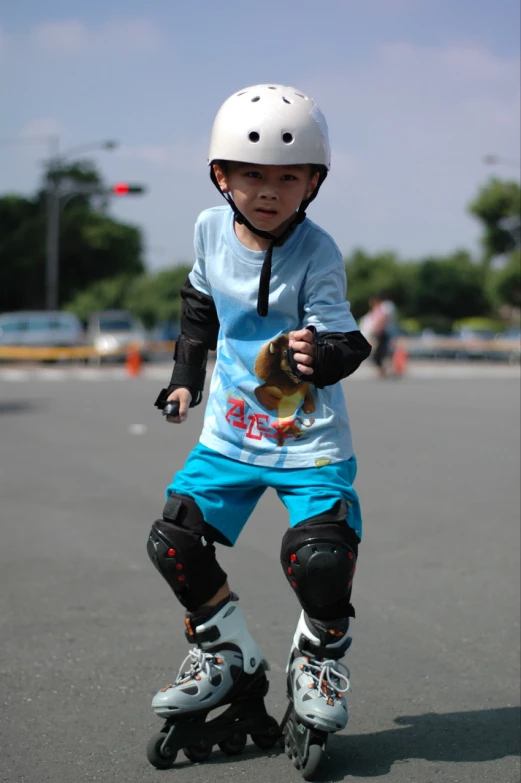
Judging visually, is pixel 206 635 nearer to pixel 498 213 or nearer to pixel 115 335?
pixel 115 335

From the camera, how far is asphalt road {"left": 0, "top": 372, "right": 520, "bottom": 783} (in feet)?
10.3

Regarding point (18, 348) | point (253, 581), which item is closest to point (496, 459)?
point (253, 581)

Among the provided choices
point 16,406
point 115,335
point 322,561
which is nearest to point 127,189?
point 115,335

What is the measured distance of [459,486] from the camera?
8164 millimetres

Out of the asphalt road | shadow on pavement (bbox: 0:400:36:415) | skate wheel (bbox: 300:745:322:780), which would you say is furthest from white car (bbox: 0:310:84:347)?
skate wheel (bbox: 300:745:322:780)

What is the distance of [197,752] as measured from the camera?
3092 mm

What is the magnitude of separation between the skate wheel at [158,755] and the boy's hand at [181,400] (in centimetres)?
83

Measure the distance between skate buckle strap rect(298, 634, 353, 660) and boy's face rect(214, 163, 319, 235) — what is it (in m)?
1.08

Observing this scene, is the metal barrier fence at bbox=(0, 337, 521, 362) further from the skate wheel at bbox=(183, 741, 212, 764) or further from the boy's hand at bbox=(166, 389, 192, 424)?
the skate wheel at bbox=(183, 741, 212, 764)

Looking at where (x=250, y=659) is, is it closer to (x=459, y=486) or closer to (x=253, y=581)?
(x=253, y=581)

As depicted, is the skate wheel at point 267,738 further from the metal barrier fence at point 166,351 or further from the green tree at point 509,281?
the green tree at point 509,281

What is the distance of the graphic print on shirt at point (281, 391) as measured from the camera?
3.06 m

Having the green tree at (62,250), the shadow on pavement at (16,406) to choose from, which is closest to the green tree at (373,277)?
the green tree at (62,250)

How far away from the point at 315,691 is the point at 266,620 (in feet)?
5.32
